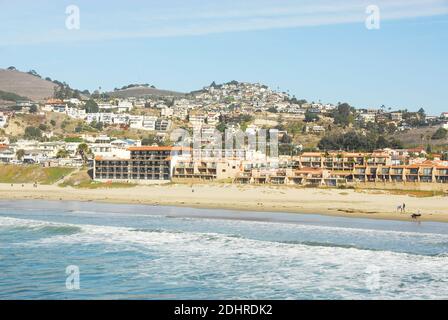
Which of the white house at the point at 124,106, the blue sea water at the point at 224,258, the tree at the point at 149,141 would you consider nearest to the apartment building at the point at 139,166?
the tree at the point at 149,141

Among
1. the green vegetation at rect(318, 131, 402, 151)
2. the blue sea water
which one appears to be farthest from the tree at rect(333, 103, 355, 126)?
the blue sea water

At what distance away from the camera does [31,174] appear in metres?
76.6

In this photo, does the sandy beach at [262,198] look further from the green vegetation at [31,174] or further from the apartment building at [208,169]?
the green vegetation at [31,174]

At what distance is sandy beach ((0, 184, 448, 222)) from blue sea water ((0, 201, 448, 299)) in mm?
6256

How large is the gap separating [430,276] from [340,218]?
63.9 ft

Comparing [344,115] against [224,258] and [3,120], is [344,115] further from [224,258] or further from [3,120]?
[224,258]

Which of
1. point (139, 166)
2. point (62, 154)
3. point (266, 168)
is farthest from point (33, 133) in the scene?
point (266, 168)

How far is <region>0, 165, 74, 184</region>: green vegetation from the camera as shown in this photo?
7388 cm

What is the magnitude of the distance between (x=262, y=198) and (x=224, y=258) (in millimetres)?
30244

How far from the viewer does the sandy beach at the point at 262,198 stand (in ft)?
137

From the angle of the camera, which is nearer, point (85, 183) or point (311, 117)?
point (85, 183)

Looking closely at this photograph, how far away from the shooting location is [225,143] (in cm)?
9206

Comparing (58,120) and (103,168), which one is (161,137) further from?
(103,168)
